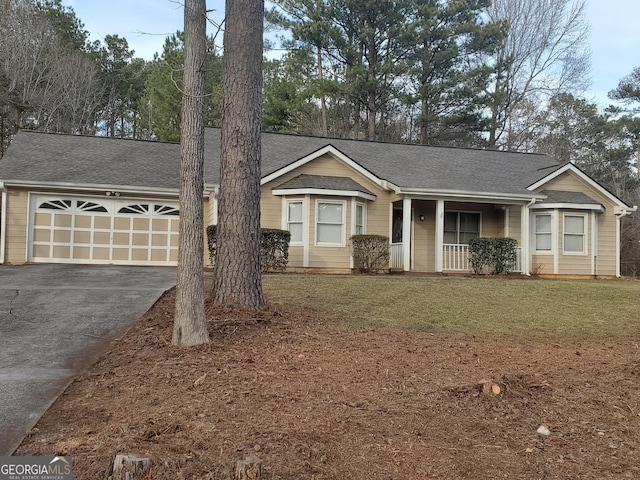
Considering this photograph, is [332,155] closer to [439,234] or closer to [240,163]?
[439,234]

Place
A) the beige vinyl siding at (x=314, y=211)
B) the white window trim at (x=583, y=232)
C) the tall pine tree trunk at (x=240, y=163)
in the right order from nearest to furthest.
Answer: the tall pine tree trunk at (x=240, y=163) < the beige vinyl siding at (x=314, y=211) < the white window trim at (x=583, y=232)

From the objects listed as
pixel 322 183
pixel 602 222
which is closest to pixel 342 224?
pixel 322 183

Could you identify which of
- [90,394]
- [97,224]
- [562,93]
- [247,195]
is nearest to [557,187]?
[247,195]

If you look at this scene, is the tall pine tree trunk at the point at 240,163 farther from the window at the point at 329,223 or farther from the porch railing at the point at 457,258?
the porch railing at the point at 457,258

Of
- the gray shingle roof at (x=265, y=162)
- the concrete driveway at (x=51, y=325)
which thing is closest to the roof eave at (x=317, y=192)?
the gray shingle roof at (x=265, y=162)

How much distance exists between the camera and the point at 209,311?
649cm

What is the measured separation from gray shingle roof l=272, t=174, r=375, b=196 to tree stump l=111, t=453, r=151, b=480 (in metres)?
11.9

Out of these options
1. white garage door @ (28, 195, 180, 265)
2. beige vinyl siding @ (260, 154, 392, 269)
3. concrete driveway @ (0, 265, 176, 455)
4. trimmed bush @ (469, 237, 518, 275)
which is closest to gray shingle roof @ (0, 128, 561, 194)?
beige vinyl siding @ (260, 154, 392, 269)

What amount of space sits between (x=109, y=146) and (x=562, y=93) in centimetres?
2720

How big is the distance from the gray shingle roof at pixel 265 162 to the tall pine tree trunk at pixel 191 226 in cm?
928

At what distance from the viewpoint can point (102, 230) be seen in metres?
15.1

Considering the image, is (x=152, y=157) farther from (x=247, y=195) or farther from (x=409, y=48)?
(x=409, y=48)

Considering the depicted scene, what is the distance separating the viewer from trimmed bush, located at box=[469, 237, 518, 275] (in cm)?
1500

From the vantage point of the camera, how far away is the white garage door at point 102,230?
575 inches
